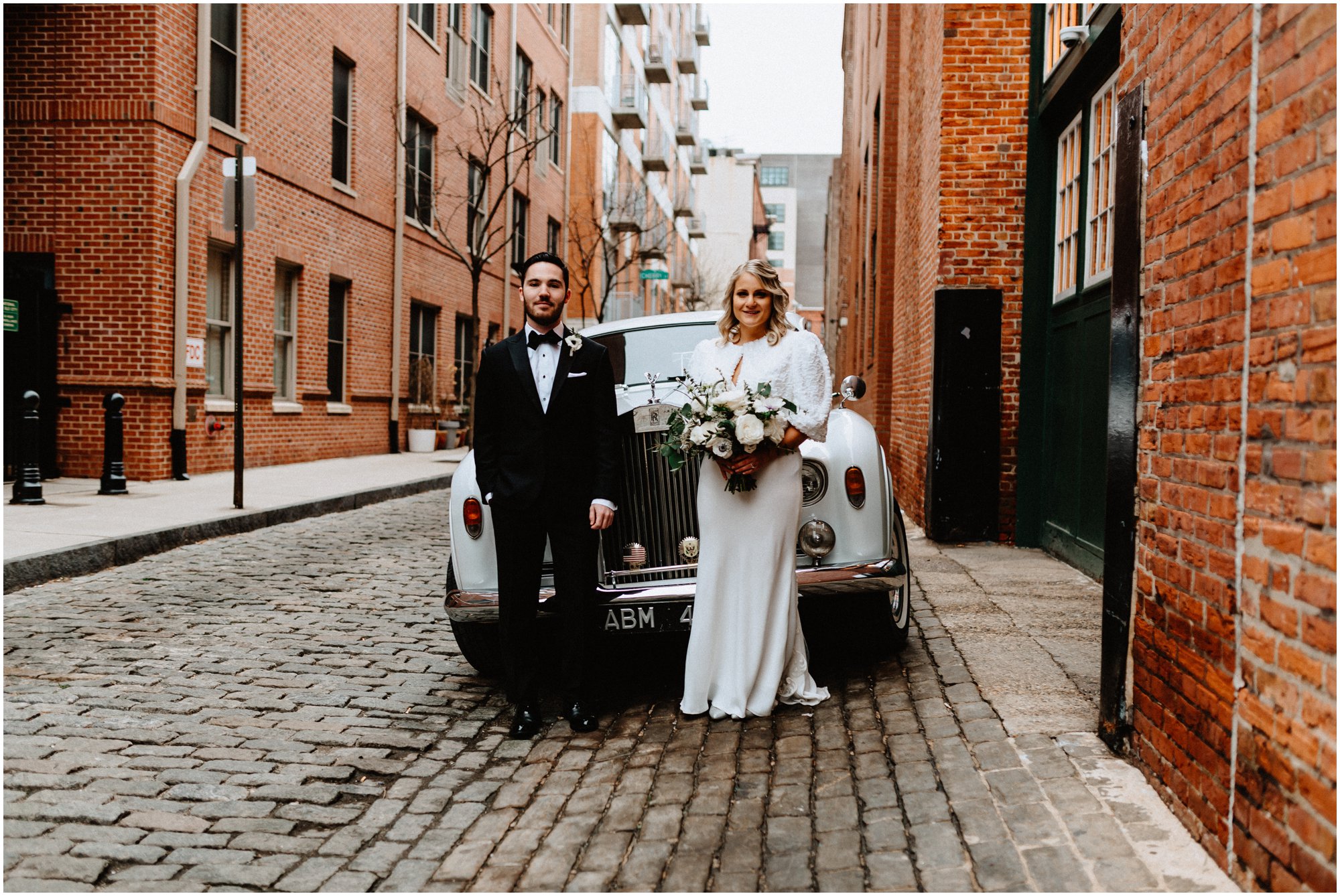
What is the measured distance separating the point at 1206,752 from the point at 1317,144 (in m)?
1.49

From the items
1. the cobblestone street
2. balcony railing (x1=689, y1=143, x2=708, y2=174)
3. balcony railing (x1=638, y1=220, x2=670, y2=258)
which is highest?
balcony railing (x1=689, y1=143, x2=708, y2=174)

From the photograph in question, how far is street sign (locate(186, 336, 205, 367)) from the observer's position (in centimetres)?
1309

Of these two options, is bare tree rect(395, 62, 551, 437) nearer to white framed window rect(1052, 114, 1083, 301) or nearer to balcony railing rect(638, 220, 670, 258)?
balcony railing rect(638, 220, 670, 258)

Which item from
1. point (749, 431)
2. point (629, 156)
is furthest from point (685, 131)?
point (749, 431)

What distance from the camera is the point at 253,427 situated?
1489 centimetres

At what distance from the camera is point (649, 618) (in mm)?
4562

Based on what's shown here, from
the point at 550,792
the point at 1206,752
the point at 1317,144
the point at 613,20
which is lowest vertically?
the point at 550,792

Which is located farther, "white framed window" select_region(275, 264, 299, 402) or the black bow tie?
"white framed window" select_region(275, 264, 299, 402)

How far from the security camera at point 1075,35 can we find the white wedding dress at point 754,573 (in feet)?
13.5

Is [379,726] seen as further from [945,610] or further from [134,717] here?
[945,610]

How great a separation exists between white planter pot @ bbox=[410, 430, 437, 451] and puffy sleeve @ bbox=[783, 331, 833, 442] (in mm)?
16791

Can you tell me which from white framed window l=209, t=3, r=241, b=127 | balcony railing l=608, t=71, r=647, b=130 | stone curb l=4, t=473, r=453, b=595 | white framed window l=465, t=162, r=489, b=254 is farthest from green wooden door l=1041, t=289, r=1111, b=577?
balcony railing l=608, t=71, r=647, b=130

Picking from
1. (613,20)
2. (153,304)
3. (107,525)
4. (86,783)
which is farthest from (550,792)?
(613,20)

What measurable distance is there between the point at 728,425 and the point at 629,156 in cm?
3803
